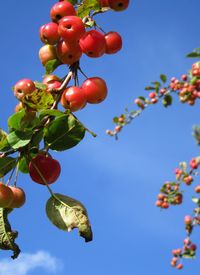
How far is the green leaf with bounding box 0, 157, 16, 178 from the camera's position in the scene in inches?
47.9

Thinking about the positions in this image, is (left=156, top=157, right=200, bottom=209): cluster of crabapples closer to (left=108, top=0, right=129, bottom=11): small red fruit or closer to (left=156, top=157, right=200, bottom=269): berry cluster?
(left=156, top=157, right=200, bottom=269): berry cluster

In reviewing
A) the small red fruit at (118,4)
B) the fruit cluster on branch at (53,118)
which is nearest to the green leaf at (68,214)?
the fruit cluster on branch at (53,118)

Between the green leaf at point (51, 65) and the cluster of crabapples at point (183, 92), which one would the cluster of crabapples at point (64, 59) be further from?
the cluster of crabapples at point (183, 92)

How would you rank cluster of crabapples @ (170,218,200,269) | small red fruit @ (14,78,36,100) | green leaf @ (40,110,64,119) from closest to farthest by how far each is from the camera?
green leaf @ (40,110,64,119) < small red fruit @ (14,78,36,100) < cluster of crabapples @ (170,218,200,269)

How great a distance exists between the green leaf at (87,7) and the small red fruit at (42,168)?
515mm

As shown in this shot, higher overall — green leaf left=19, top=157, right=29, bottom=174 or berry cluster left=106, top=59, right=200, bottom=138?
berry cluster left=106, top=59, right=200, bottom=138

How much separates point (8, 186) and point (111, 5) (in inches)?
27.1

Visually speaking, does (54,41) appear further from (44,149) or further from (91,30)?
(44,149)

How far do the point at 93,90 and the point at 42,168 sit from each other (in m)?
0.29

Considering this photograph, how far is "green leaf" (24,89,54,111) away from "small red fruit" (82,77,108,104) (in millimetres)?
203

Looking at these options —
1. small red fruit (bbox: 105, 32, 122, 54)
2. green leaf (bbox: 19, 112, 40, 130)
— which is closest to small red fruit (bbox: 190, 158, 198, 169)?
small red fruit (bbox: 105, 32, 122, 54)

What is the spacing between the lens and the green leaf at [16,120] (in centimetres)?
117

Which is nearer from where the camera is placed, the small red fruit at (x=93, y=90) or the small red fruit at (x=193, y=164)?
the small red fruit at (x=93, y=90)

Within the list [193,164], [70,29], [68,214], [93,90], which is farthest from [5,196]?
[193,164]
